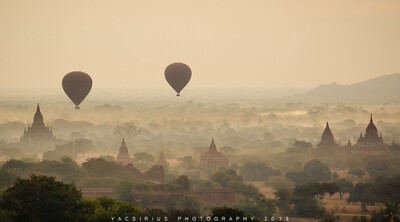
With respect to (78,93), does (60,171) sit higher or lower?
lower

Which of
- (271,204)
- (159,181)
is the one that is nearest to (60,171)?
(159,181)

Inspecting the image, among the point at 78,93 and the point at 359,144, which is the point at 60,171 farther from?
the point at 359,144

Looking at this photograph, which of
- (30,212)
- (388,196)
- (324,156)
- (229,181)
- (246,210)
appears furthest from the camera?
(324,156)

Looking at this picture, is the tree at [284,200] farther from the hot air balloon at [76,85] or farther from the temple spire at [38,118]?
the temple spire at [38,118]

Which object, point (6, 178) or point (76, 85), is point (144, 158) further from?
point (6, 178)

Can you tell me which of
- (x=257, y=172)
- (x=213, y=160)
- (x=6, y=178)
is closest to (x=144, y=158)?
(x=213, y=160)

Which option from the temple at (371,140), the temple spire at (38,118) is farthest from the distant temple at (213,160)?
the temple spire at (38,118)

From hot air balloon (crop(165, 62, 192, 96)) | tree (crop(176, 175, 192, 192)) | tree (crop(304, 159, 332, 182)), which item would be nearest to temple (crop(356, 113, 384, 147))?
tree (crop(304, 159, 332, 182))
